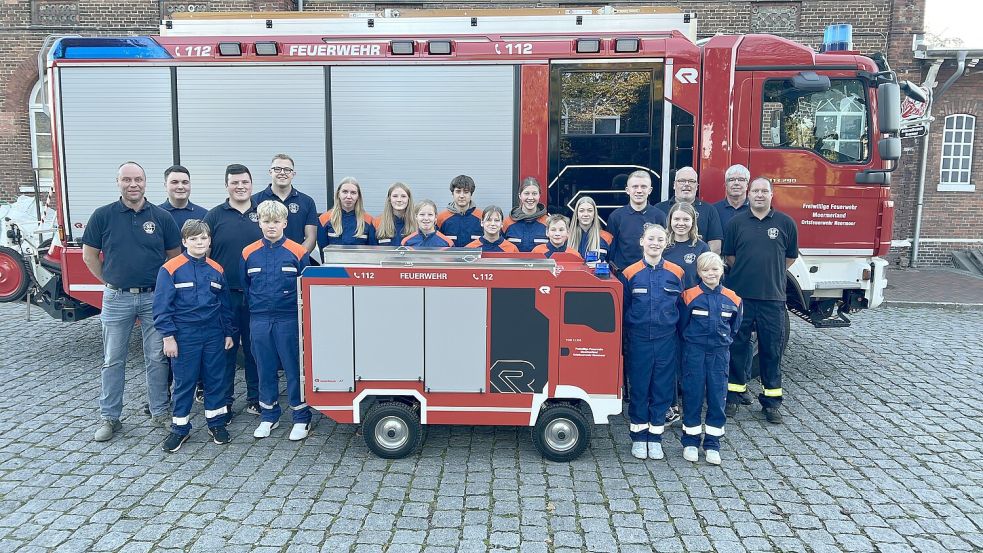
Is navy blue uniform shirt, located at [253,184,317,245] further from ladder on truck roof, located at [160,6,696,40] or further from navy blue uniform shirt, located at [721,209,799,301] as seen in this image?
navy blue uniform shirt, located at [721,209,799,301]

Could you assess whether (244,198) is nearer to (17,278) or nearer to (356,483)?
(356,483)

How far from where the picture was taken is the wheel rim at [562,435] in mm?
4688

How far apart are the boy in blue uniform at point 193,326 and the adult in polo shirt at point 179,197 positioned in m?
0.50

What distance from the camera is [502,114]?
626 cm

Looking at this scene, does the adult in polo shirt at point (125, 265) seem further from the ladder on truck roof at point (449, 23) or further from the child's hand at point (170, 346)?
the ladder on truck roof at point (449, 23)

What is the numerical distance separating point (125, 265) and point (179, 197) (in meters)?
0.74

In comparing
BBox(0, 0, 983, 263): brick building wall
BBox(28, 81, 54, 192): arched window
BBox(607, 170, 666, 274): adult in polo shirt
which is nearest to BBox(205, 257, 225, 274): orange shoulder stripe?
BBox(607, 170, 666, 274): adult in polo shirt

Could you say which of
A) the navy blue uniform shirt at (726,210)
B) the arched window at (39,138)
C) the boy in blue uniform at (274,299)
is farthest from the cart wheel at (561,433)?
the arched window at (39,138)

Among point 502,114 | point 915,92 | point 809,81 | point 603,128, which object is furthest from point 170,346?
point 915,92

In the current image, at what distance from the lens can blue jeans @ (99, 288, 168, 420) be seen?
5008 mm

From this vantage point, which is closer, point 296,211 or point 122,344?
point 122,344

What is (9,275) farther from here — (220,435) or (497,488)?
(497,488)

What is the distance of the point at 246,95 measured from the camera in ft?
20.9

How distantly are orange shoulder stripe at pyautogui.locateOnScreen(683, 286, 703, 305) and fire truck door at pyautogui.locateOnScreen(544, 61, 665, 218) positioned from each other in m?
1.73
